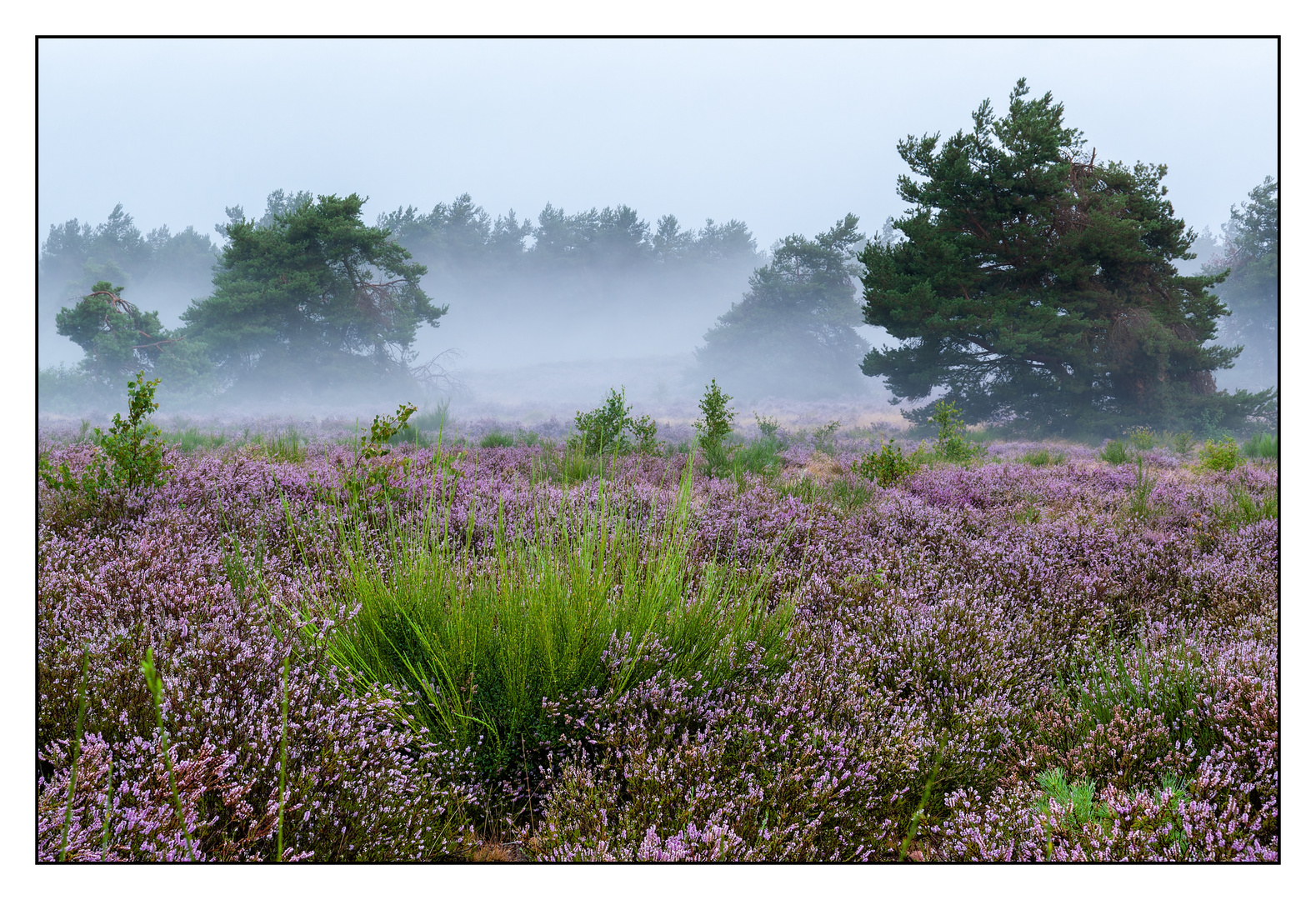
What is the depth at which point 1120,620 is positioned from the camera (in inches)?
125

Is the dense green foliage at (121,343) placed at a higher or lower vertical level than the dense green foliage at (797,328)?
lower

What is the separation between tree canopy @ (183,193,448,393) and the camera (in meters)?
20.6

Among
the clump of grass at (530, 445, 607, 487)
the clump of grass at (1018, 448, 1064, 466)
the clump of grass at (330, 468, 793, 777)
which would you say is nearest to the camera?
the clump of grass at (330, 468, 793, 777)

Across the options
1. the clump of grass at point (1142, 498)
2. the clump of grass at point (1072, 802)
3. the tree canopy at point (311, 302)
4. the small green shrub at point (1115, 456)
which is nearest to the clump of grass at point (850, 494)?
the clump of grass at point (1142, 498)

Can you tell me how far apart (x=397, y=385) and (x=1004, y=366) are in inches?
951

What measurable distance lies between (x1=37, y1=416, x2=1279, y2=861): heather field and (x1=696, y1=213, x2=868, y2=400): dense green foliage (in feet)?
110

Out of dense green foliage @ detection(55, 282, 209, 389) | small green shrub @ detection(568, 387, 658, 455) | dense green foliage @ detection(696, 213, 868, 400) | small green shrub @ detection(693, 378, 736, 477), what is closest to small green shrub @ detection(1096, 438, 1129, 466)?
small green shrub @ detection(693, 378, 736, 477)

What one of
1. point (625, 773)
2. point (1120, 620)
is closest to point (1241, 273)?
point (1120, 620)

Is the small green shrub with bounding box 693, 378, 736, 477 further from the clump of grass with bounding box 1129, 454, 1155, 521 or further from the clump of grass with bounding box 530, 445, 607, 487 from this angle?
the clump of grass with bounding box 1129, 454, 1155, 521

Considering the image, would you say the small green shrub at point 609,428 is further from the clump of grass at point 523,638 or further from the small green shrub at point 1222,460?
the small green shrub at point 1222,460

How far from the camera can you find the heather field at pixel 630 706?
1.58 m

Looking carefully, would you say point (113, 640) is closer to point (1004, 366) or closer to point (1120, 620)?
point (1120, 620)

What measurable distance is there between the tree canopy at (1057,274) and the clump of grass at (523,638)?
15.4 meters

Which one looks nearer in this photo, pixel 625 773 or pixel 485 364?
pixel 625 773
